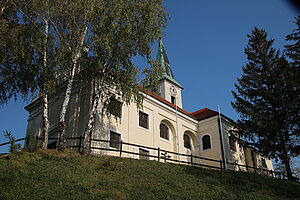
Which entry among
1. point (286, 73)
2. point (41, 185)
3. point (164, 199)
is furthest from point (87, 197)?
point (286, 73)

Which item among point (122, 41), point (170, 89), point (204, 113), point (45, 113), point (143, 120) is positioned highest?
point (170, 89)

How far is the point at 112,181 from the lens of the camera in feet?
44.4

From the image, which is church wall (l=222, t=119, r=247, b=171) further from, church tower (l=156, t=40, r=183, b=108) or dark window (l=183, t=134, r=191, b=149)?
church tower (l=156, t=40, r=183, b=108)

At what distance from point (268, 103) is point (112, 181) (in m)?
17.5

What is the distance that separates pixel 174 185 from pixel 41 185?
6.11 m

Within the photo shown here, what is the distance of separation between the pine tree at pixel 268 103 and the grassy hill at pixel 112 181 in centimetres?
599

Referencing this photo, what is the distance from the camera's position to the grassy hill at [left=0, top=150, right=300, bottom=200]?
11.6 m

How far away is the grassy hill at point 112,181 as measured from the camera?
11602 millimetres

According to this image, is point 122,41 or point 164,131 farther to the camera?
point 164,131

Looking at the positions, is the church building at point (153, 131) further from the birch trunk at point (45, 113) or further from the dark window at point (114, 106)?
the birch trunk at point (45, 113)

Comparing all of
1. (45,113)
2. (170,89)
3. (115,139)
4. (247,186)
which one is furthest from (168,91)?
(247,186)

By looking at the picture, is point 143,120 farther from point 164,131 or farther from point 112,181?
point 112,181

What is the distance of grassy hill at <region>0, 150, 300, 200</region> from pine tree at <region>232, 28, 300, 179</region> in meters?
5.99

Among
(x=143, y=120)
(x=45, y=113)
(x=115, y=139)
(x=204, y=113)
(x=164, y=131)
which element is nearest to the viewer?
(x=45, y=113)
